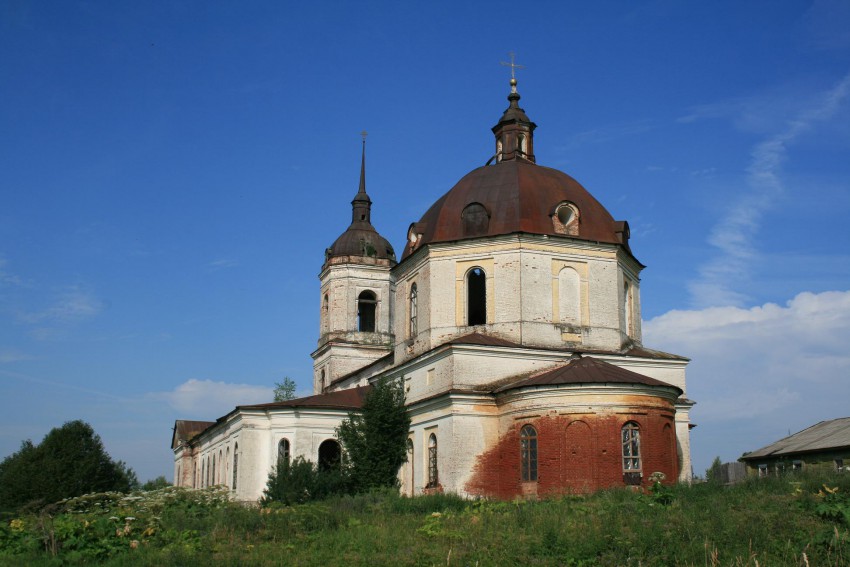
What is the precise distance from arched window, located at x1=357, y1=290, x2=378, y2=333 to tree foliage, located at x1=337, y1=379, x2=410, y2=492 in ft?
47.2

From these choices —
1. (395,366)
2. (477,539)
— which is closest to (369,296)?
(395,366)

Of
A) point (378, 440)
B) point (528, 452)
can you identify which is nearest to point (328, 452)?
point (378, 440)

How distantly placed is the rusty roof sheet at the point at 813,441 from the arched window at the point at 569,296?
9.68 metres

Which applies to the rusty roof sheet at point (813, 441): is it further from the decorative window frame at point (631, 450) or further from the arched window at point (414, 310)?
the arched window at point (414, 310)

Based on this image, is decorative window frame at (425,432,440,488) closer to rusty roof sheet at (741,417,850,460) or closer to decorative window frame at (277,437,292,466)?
decorative window frame at (277,437,292,466)

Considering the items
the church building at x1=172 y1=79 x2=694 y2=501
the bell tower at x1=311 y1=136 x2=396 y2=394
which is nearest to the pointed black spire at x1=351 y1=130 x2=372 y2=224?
the bell tower at x1=311 y1=136 x2=396 y2=394

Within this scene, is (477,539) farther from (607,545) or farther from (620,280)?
(620,280)

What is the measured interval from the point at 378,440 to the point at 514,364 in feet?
15.6

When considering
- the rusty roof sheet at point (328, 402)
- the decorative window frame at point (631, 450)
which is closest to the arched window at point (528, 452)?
the decorative window frame at point (631, 450)

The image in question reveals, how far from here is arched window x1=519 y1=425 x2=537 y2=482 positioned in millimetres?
22828

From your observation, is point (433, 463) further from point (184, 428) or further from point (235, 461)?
point (184, 428)

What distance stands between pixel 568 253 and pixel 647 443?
6.53 meters

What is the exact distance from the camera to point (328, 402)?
2989 centimetres

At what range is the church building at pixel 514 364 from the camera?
22.3m
